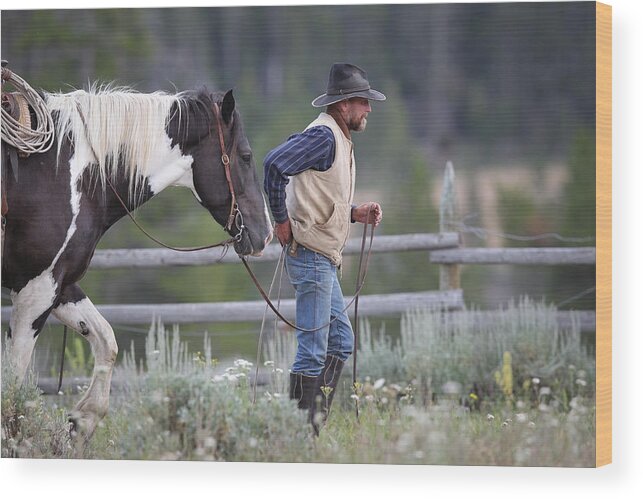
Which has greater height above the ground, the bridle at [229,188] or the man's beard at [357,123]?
the man's beard at [357,123]

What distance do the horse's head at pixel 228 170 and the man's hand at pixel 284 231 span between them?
5.2 inches

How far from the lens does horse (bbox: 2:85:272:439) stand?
6277 millimetres

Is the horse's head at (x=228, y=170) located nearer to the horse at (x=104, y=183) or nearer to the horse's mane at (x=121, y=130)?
the horse at (x=104, y=183)

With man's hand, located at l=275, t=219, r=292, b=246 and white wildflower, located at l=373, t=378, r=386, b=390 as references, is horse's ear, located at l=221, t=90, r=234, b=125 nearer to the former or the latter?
man's hand, located at l=275, t=219, r=292, b=246

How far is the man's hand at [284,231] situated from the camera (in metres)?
6.18

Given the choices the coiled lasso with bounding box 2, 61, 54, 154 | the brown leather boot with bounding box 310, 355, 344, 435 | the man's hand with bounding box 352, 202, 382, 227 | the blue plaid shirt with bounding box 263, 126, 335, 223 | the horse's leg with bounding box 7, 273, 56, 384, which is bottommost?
the brown leather boot with bounding box 310, 355, 344, 435

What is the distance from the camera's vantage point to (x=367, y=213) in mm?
6309

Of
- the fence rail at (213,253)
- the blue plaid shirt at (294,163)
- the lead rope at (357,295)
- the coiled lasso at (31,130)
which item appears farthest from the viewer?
the fence rail at (213,253)

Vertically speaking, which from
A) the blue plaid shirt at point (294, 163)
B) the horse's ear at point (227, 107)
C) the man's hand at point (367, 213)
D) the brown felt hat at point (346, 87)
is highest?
the brown felt hat at point (346, 87)

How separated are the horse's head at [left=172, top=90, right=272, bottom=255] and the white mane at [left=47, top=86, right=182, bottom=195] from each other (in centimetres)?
14

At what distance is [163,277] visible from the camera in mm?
6633

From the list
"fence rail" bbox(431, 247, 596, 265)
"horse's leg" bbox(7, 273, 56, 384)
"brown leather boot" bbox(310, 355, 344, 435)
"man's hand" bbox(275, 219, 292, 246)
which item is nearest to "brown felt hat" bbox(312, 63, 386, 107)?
"man's hand" bbox(275, 219, 292, 246)

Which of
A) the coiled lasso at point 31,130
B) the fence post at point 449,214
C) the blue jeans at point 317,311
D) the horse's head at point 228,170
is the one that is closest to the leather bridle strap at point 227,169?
the horse's head at point 228,170

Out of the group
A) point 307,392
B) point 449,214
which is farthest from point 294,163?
point 307,392
